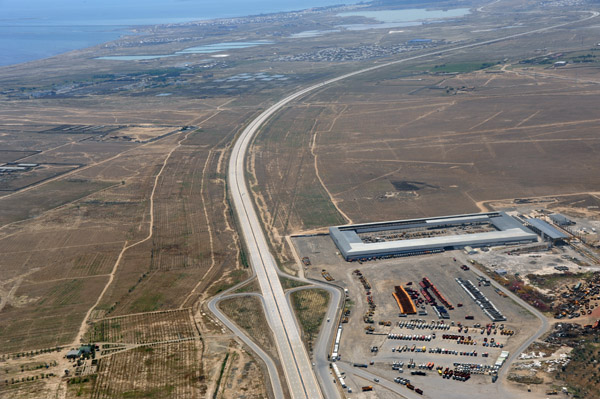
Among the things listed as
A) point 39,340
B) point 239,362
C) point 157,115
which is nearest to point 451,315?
point 239,362

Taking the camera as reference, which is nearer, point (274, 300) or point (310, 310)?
point (310, 310)

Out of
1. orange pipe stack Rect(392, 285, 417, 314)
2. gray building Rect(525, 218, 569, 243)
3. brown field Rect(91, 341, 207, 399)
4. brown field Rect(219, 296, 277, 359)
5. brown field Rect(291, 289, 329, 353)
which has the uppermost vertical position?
brown field Rect(91, 341, 207, 399)

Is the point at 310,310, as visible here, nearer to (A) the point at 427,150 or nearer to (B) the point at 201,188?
(B) the point at 201,188

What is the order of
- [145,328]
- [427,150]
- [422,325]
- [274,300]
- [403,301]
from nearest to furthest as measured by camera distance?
[422,325] < [145,328] < [403,301] < [274,300] < [427,150]

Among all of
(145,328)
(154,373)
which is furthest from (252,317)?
(154,373)

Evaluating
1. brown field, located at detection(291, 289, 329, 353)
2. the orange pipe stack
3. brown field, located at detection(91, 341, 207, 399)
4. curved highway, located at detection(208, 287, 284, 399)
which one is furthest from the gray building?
brown field, located at detection(91, 341, 207, 399)

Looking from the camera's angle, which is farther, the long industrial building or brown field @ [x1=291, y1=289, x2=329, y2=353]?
the long industrial building

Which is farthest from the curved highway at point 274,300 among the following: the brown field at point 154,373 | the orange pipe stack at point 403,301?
the orange pipe stack at point 403,301

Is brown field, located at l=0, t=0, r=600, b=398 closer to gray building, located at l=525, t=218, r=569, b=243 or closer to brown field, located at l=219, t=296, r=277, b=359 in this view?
brown field, located at l=219, t=296, r=277, b=359

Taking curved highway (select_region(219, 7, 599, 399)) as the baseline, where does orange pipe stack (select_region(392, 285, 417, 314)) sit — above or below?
below
